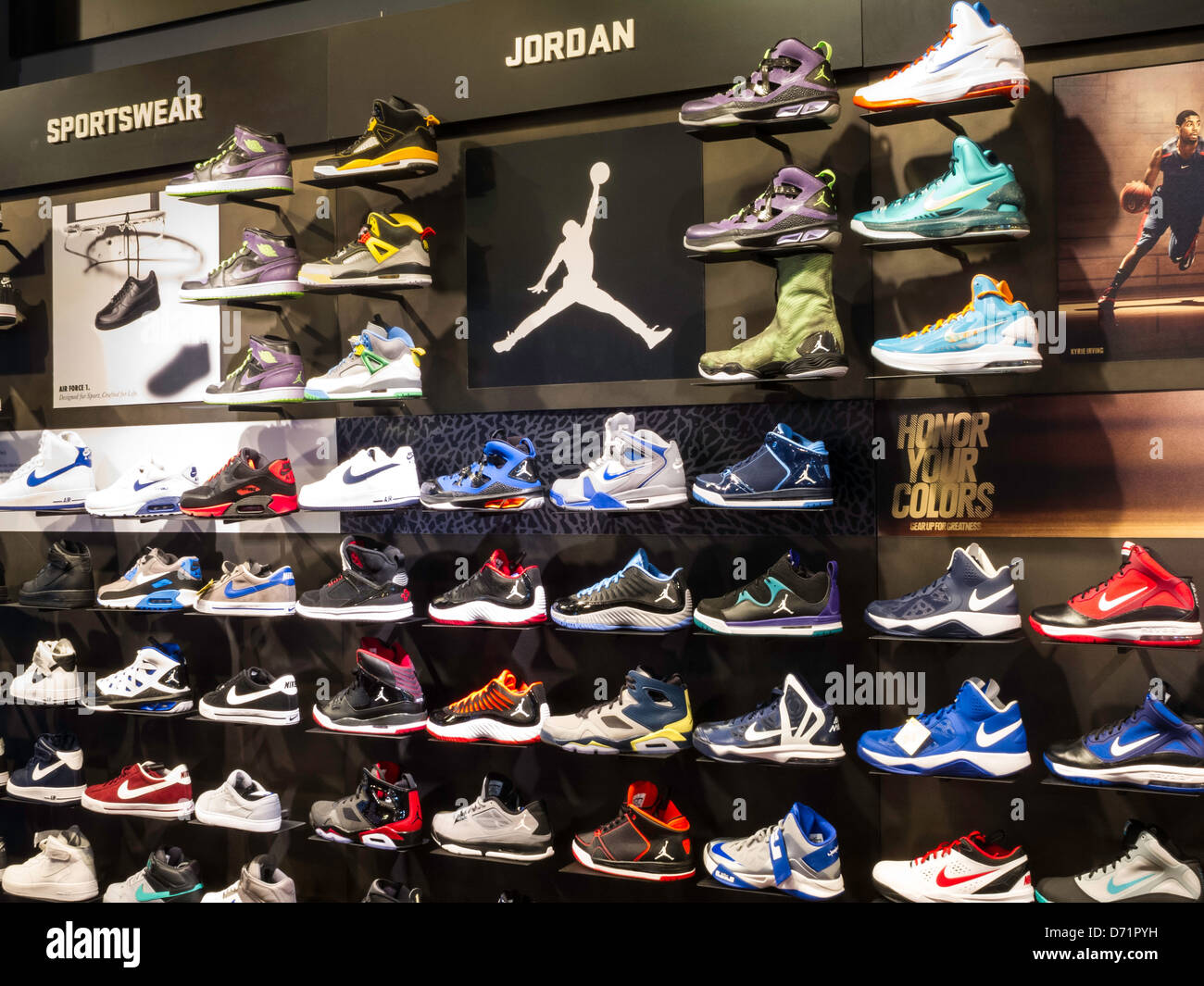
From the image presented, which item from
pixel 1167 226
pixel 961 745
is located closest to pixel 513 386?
pixel 961 745

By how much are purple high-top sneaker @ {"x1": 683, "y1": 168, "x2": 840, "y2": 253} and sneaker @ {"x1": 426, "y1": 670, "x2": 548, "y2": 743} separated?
77.5 inches

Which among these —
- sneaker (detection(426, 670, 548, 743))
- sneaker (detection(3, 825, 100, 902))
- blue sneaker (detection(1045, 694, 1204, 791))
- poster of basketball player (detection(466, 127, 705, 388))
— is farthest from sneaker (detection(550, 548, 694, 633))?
sneaker (detection(3, 825, 100, 902))

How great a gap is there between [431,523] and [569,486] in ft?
3.02

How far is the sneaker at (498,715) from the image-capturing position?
397 centimetres

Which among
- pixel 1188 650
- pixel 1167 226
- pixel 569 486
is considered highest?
pixel 1167 226

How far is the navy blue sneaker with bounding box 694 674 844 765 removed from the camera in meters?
3.56

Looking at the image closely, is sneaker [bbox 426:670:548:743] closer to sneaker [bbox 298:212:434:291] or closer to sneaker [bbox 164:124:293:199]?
sneaker [bbox 298:212:434:291]

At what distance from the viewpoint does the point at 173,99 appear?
5000mm

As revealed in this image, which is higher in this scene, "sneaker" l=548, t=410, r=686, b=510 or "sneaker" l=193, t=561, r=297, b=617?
"sneaker" l=548, t=410, r=686, b=510

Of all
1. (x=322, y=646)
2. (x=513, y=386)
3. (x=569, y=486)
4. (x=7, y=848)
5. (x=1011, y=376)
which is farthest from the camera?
(x=7, y=848)

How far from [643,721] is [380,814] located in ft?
4.22

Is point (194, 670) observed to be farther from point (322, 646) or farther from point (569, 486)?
point (569, 486)

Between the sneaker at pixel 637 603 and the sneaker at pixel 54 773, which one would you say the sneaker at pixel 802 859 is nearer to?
the sneaker at pixel 637 603

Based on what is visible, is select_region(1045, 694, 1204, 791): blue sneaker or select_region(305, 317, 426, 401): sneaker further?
select_region(305, 317, 426, 401): sneaker
